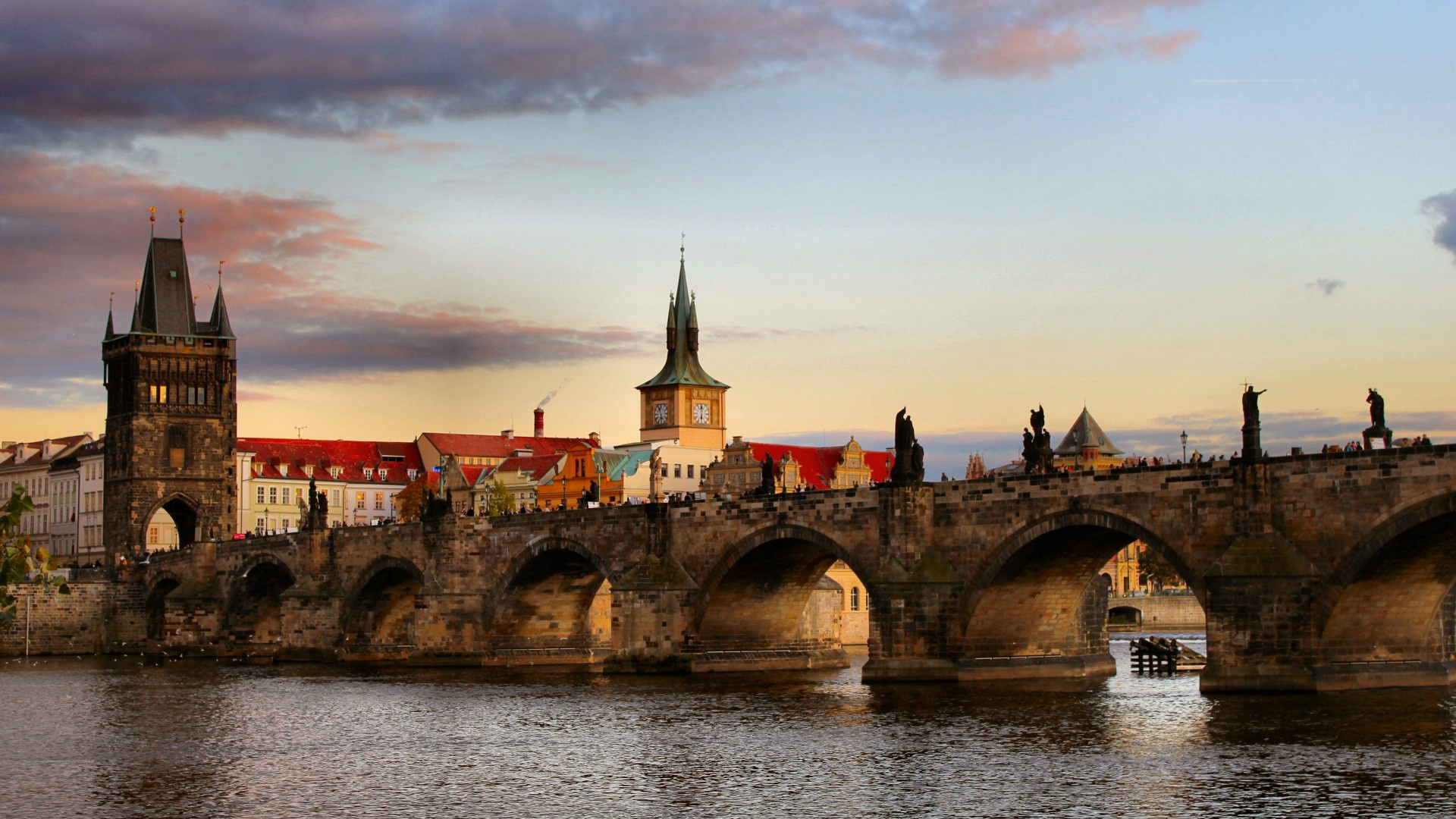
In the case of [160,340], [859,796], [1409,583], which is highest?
[160,340]

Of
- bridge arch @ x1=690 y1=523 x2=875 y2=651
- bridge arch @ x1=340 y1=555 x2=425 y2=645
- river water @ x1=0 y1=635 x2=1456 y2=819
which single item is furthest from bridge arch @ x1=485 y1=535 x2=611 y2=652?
river water @ x1=0 y1=635 x2=1456 y2=819

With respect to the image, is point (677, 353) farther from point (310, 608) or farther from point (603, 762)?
point (603, 762)

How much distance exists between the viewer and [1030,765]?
109ft

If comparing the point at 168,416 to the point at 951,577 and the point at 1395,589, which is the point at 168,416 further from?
the point at 1395,589

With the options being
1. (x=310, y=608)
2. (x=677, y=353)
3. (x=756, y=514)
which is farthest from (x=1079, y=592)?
(x=677, y=353)

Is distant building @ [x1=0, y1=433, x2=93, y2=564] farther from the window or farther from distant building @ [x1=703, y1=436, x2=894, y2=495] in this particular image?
distant building @ [x1=703, y1=436, x2=894, y2=495]

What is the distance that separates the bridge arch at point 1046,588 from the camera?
46.9 meters

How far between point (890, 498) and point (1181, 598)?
70.8 metres

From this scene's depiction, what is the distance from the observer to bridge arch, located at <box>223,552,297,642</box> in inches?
3455

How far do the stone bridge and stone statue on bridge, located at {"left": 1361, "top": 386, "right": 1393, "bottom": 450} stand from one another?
192 cm

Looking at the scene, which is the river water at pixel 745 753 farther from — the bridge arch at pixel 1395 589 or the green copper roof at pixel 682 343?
the green copper roof at pixel 682 343

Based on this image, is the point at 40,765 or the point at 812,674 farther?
the point at 812,674

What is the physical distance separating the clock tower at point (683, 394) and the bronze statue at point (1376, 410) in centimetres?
8765

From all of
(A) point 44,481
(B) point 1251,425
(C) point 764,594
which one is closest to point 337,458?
(A) point 44,481
